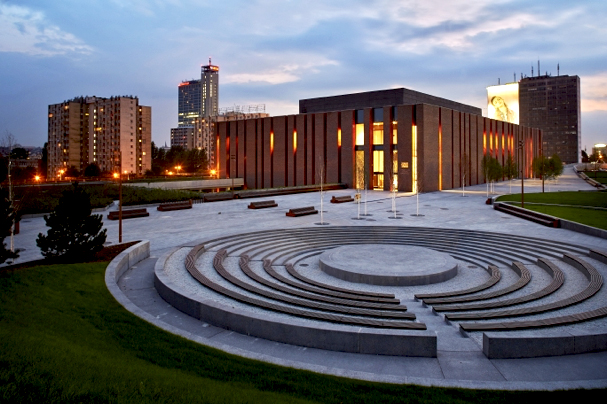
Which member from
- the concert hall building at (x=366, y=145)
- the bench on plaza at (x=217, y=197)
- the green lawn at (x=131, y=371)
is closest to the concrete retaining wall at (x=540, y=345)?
the green lawn at (x=131, y=371)

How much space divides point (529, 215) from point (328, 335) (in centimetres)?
2344

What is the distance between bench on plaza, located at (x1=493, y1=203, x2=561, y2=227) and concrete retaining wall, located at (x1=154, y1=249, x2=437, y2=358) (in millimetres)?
19344

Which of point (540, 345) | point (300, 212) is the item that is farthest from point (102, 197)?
point (540, 345)

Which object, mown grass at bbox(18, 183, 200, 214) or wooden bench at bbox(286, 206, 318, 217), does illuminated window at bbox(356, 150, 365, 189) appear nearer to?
mown grass at bbox(18, 183, 200, 214)

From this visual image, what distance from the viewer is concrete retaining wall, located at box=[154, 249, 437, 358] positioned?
901 centimetres

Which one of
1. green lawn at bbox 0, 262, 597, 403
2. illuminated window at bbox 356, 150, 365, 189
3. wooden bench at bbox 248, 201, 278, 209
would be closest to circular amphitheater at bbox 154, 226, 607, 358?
green lawn at bbox 0, 262, 597, 403

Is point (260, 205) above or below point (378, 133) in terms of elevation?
below

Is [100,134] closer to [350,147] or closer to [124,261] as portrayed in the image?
[350,147]

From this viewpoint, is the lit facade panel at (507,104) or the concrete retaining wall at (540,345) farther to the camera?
the lit facade panel at (507,104)

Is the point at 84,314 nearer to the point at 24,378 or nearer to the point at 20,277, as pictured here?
the point at 20,277

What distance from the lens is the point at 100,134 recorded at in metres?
118

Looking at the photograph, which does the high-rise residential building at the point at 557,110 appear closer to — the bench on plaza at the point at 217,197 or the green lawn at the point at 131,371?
the bench on plaza at the point at 217,197

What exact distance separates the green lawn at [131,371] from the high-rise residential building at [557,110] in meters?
202

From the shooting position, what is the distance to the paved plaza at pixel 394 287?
814cm
